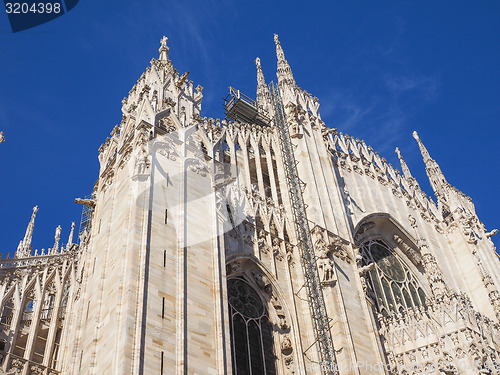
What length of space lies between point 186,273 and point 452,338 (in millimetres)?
9582

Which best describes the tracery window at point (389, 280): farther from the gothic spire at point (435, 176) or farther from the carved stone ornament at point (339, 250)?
the gothic spire at point (435, 176)

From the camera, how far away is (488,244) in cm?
3256

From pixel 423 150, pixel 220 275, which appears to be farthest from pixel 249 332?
pixel 423 150

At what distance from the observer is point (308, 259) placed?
2184 cm

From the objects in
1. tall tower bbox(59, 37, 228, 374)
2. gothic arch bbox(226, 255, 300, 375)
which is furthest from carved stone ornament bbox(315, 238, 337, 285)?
tall tower bbox(59, 37, 228, 374)

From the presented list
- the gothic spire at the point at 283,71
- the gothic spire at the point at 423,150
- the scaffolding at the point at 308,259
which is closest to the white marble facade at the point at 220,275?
the scaffolding at the point at 308,259

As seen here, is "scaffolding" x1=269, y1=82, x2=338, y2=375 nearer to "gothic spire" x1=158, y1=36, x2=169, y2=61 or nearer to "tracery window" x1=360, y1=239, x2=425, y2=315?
"tracery window" x1=360, y1=239, x2=425, y2=315

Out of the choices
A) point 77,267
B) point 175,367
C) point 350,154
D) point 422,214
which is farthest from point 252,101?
point 175,367

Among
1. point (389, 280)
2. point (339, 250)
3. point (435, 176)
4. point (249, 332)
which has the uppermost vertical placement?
point (435, 176)

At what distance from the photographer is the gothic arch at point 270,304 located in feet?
62.7

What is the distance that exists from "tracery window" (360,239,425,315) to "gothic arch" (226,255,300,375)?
254 inches

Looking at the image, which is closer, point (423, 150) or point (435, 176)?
point (435, 176)

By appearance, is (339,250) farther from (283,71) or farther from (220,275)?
(283,71)

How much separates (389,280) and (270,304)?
28.7 feet
